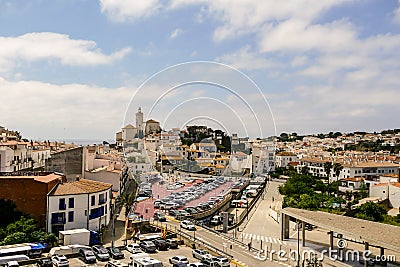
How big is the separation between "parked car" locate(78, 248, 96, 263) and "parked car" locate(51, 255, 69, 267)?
53 cm

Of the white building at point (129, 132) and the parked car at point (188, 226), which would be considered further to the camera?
the white building at point (129, 132)

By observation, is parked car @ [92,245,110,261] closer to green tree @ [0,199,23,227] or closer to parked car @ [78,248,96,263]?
parked car @ [78,248,96,263]

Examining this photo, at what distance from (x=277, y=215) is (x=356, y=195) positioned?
9411 millimetres

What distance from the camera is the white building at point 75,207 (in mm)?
12914

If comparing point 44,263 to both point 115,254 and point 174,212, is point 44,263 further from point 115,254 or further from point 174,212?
point 174,212

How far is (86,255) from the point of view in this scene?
34.4 ft

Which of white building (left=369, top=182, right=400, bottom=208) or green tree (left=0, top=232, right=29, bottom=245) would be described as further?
white building (left=369, top=182, right=400, bottom=208)

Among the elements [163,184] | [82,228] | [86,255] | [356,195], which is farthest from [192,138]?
[86,255]

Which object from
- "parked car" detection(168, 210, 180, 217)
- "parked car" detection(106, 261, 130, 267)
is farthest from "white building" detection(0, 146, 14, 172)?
"parked car" detection(106, 261, 130, 267)

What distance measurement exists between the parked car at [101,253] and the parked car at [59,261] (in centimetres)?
90

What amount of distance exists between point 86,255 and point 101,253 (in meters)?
0.44

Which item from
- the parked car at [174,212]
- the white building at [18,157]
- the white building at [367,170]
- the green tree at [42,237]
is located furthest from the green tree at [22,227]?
the white building at [367,170]

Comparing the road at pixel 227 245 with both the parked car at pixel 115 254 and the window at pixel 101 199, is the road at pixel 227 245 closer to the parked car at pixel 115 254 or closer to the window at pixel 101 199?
the parked car at pixel 115 254

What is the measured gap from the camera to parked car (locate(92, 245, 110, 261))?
34.7 feet
